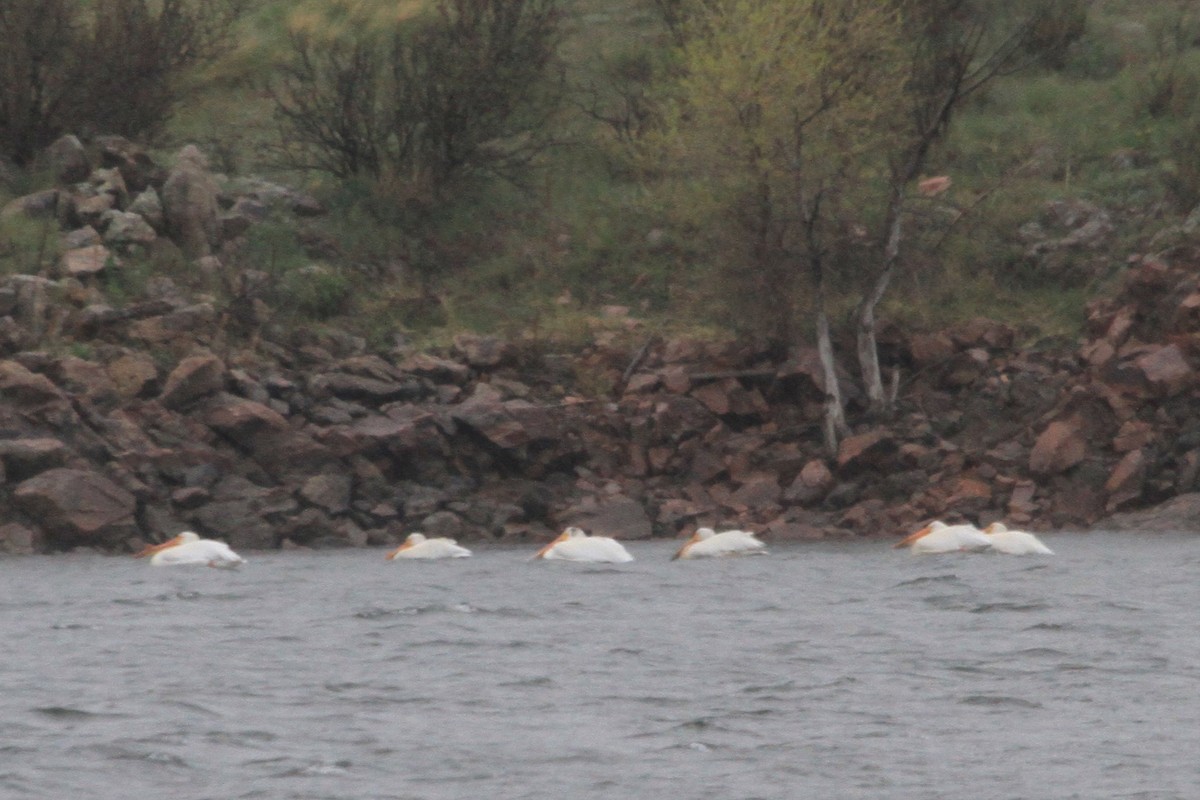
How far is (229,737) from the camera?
10.7 m

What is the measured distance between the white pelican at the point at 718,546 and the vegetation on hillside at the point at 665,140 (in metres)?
6.06

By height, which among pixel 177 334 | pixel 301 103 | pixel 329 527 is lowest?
pixel 329 527

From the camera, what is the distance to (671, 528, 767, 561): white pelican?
70.2ft

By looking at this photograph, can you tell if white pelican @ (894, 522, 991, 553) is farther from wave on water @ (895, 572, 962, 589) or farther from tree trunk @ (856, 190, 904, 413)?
tree trunk @ (856, 190, 904, 413)

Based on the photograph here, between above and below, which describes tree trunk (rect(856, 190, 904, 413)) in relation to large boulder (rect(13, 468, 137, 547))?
above

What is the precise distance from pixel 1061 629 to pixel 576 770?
5.59 metres

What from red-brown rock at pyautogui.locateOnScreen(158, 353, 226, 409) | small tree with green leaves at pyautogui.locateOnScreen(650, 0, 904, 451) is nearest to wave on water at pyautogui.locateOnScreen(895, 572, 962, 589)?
small tree with green leaves at pyautogui.locateOnScreen(650, 0, 904, 451)

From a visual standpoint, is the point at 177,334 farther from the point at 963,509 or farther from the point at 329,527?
the point at 963,509

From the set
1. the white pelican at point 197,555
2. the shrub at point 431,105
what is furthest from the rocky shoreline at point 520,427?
the shrub at point 431,105

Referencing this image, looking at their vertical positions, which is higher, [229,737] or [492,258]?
[492,258]

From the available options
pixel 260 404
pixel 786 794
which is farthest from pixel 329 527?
pixel 786 794

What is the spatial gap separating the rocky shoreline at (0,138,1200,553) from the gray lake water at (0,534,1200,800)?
467cm

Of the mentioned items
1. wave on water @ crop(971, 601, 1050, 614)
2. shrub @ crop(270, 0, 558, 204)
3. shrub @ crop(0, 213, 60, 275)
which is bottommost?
wave on water @ crop(971, 601, 1050, 614)

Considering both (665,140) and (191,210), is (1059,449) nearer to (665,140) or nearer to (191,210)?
(665,140)
